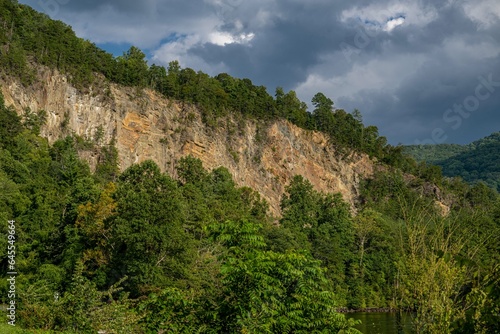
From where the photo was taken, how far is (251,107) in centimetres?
9506

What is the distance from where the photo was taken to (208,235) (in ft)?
33.0

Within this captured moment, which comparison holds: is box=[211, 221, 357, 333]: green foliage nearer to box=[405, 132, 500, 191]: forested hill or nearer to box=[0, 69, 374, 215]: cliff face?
box=[0, 69, 374, 215]: cliff face

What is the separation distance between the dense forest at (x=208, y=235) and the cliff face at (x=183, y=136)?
2005 mm

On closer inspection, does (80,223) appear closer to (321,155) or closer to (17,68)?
(17,68)

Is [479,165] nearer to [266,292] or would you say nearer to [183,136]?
[183,136]

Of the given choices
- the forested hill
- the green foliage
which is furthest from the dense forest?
the forested hill

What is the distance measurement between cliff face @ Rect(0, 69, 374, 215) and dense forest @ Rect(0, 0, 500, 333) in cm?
200

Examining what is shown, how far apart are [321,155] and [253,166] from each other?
59.6 feet

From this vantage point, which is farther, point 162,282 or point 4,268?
point 4,268

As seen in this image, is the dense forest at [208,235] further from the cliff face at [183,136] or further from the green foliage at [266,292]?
the cliff face at [183,136]

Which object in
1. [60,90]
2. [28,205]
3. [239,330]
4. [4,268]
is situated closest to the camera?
[239,330]

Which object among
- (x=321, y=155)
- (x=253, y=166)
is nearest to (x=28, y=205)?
(x=253, y=166)

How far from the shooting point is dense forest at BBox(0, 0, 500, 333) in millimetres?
7348

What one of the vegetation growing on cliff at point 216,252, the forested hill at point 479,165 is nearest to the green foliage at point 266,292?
the vegetation growing on cliff at point 216,252
